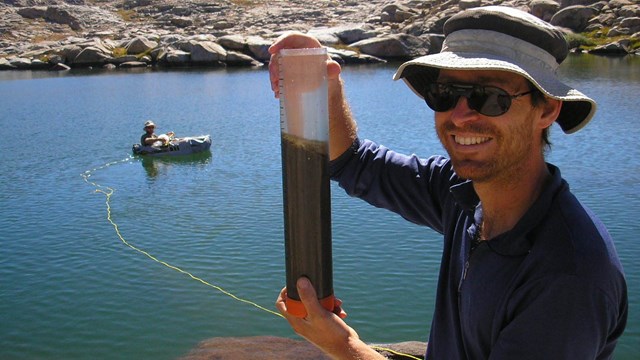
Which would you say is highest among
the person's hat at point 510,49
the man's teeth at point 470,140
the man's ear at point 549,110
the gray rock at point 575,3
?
the person's hat at point 510,49

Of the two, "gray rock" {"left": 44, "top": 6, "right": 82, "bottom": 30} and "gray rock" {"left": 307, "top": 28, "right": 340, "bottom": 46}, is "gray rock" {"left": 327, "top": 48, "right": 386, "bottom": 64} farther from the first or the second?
"gray rock" {"left": 44, "top": 6, "right": 82, "bottom": 30}

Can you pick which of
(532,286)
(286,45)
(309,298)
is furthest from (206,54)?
(532,286)

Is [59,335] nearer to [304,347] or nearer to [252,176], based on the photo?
[304,347]

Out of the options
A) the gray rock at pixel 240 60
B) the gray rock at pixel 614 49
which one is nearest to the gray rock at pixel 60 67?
the gray rock at pixel 240 60

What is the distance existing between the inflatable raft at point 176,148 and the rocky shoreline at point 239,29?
35877 mm

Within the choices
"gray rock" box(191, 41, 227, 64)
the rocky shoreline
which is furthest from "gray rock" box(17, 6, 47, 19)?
"gray rock" box(191, 41, 227, 64)

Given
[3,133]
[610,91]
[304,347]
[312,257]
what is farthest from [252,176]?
[610,91]

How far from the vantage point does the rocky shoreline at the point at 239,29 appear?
7081 cm

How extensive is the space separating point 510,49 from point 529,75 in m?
0.22

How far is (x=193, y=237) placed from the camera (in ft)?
51.2

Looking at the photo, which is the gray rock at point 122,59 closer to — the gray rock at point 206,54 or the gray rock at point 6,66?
the gray rock at point 206,54

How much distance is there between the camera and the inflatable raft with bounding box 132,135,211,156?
80.7 ft

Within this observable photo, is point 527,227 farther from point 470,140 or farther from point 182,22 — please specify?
point 182,22

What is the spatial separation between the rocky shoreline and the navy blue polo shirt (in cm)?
5666
